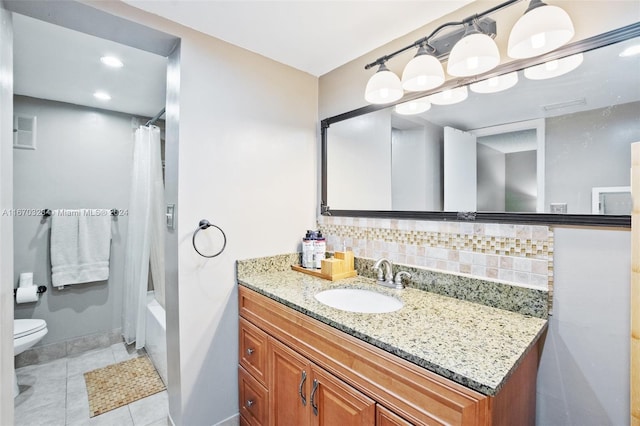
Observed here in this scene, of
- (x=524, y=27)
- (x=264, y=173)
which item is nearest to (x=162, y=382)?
(x=264, y=173)

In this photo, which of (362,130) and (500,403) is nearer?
(500,403)

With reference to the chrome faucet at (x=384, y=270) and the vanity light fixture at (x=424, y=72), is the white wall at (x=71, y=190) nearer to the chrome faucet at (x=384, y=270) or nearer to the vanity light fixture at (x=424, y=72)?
the chrome faucet at (x=384, y=270)

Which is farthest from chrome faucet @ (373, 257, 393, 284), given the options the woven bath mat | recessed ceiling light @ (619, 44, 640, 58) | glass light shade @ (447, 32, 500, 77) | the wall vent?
the wall vent

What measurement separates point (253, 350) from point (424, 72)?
164 cm

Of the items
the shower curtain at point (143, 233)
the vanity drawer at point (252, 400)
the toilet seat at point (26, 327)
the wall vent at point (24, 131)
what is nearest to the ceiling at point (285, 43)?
the wall vent at point (24, 131)

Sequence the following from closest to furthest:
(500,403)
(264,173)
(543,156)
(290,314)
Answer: (500,403) → (543,156) → (290,314) → (264,173)

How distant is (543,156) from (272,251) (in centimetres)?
146

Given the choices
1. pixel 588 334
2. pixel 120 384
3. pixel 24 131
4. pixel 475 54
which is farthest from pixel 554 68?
pixel 24 131

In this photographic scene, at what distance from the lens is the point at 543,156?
1116 mm

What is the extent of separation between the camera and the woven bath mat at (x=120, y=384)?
1917mm

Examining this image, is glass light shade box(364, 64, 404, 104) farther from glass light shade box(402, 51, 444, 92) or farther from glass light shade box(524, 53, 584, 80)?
glass light shade box(524, 53, 584, 80)

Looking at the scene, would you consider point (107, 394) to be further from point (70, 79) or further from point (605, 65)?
point (605, 65)

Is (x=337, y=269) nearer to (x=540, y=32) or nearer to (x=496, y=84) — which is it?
(x=496, y=84)

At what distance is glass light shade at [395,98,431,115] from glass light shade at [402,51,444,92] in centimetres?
11
